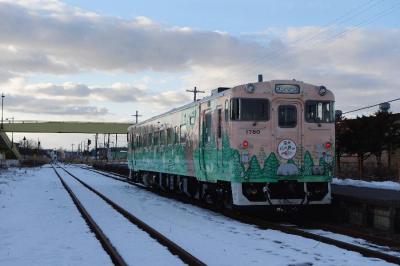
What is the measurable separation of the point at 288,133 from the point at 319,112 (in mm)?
1066

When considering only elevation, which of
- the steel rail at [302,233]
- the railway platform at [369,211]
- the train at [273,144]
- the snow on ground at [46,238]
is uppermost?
the train at [273,144]

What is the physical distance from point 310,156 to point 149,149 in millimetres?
13454

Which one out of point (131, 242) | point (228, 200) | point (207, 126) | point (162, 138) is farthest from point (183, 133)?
point (131, 242)

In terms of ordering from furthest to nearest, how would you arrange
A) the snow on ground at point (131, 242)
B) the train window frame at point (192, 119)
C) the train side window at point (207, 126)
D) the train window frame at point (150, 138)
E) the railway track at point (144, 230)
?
the train window frame at point (150, 138)
the train window frame at point (192, 119)
the train side window at point (207, 126)
the snow on ground at point (131, 242)
the railway track at point (144, 230)

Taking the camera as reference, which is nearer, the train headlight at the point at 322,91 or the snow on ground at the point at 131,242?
the snow on ground at the point at 131,242

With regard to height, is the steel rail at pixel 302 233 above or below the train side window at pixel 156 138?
below

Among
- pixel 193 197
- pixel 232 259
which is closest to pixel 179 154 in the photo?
pixel 193 197

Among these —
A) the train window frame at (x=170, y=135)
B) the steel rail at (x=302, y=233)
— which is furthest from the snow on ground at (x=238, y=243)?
the train window frame at (x=170, y=135)

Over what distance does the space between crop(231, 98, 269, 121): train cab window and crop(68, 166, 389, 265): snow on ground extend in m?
2.67

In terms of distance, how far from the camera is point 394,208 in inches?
495

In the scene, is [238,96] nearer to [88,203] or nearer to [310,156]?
[310,156]

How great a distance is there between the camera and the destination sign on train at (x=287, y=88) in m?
15.3

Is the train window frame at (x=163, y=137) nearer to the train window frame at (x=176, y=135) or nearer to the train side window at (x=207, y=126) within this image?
the train window frame at (x=176, y=135)

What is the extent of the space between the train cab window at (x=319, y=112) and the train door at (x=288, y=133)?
0.21 m
